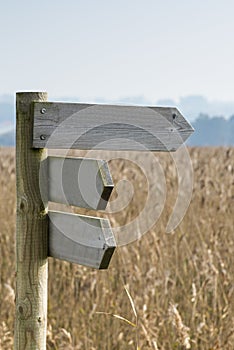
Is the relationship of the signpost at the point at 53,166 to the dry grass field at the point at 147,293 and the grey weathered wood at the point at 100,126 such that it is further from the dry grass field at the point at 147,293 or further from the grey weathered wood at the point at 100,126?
the dry grass field at the point at 147,293

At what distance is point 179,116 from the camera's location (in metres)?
1.49

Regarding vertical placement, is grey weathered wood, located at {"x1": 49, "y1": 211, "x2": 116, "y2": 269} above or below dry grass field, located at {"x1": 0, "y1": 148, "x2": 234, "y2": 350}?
above

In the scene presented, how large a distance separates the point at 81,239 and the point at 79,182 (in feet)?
0.41

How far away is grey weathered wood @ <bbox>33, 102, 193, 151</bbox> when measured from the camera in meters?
1.41

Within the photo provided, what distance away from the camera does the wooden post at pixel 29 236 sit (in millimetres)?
1428

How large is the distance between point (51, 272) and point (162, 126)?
2.00 metres

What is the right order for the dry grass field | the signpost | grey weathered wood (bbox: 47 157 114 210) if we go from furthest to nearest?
the dry grass field → the signpost → grey weathered wood (bbox: 47 157 114 210)

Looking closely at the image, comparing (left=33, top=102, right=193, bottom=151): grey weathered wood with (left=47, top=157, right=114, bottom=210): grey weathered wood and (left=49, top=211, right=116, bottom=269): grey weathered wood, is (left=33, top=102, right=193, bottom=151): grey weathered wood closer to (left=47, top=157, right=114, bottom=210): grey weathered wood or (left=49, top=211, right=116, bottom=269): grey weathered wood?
(left=47, top=157, right=114, bottom=210): grey weathered wood

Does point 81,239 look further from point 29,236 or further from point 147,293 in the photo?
point 147,293

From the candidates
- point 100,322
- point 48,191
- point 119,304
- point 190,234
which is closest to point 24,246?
point 48,191

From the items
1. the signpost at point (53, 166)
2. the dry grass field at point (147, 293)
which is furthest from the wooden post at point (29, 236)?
the dry grass field at point (147, 293)

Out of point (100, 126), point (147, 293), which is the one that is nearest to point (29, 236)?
point (100, 126)

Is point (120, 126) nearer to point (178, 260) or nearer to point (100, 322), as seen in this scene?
point (100, 322)

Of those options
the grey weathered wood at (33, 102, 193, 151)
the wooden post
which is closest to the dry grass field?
the wooden post
